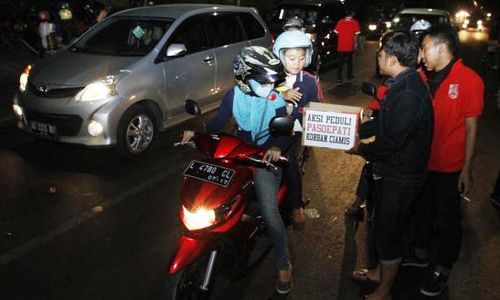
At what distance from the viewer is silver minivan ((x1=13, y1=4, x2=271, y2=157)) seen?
5684 mm

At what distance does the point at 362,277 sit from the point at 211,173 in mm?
1642

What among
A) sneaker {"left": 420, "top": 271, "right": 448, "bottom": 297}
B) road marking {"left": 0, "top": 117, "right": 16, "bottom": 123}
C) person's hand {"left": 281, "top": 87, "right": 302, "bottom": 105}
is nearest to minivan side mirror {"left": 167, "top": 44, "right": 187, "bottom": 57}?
person's hand {"left": 281, "top": 87, "right": 302, "bottom": 105}

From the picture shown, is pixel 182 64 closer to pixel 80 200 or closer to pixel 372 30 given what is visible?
pixel 80 200

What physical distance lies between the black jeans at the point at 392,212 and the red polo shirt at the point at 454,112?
38cm

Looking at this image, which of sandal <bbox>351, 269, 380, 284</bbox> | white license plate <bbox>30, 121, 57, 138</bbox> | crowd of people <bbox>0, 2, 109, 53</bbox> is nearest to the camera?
sandal <bbox>351, 269, 380, 284</bbox>

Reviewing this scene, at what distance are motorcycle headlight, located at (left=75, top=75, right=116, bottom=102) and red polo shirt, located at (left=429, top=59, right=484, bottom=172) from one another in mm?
3816

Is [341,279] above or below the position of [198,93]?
below

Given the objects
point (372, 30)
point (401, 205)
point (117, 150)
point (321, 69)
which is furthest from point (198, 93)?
point (372, 30)

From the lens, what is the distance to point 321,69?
45.1ft

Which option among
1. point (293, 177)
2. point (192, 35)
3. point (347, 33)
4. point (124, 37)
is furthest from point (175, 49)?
point (347, 33)

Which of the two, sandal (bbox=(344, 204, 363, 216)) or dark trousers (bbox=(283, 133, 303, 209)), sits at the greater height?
dark trousers (bbox=(283, 133, 303, 209))

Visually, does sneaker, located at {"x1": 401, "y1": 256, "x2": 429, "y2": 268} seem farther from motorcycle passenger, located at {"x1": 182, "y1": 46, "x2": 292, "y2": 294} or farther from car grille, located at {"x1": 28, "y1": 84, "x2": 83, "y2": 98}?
car grille, located at {"x1": 28, "y1": 84, "x2": 83, "y2": 98}

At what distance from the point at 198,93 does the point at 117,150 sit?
1.62 metres

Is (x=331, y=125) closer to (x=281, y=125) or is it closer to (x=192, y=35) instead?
(x=281, y=125)
